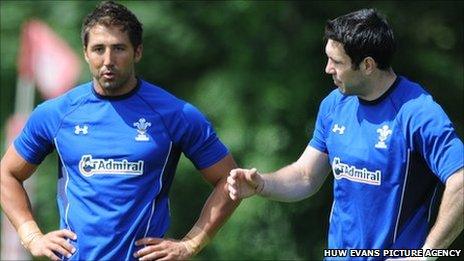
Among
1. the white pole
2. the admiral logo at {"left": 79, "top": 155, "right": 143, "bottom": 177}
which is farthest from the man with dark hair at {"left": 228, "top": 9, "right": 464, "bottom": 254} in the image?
the white pole

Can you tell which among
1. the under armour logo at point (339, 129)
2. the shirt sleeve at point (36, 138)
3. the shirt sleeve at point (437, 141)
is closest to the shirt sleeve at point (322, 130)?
the under armour logo at point (339, 129)

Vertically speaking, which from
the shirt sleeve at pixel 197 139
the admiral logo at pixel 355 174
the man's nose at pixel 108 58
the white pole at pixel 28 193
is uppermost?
the man's nose at pixel 108 58

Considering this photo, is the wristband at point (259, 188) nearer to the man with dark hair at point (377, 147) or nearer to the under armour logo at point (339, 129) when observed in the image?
the man with dark hair at point (377, 147)

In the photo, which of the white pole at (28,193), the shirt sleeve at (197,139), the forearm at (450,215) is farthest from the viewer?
the white pole at (28,193)

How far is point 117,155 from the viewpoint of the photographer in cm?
652

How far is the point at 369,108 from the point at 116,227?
1298 mm

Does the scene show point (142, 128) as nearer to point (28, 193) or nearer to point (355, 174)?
point (355, 174)

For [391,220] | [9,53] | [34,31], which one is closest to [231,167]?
[391,220]

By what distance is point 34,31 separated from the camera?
40.5 feet

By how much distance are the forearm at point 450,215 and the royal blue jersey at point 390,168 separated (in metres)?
0.10

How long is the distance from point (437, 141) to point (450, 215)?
33 centimetres

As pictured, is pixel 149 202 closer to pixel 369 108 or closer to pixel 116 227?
pixel 116 227

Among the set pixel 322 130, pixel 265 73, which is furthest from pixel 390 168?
pixel 265 73

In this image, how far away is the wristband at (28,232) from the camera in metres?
6.77
